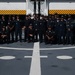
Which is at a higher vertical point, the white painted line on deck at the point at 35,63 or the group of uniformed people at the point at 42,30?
the group of uniformed people at the point at 42,30

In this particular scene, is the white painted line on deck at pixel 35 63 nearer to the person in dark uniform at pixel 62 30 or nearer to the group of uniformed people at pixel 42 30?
the group of uniformed people at pixel 42 30

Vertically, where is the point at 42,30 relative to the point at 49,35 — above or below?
above

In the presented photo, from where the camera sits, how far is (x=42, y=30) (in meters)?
16.5

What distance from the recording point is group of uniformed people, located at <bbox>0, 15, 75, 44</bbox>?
1605 centimetres

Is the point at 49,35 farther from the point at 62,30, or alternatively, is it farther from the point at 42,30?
the point at 62,30

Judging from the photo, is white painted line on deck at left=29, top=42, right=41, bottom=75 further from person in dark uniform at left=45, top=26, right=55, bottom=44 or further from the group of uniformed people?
the group of uniformed people

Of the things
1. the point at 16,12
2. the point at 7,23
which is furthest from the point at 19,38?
the point at 16,12

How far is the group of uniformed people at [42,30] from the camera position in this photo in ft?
52.6

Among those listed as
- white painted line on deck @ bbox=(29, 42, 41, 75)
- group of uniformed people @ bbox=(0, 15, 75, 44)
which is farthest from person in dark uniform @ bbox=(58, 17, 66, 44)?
white painted line on deck @ bbox=(29, 42, 41, 75)

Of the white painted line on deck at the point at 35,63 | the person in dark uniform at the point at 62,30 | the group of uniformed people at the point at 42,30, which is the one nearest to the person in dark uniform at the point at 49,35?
the group of uniformed people at the point at 42,30

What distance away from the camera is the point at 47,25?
16.3 metres

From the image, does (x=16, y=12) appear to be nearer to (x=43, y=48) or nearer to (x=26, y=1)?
(x=26, y=1)

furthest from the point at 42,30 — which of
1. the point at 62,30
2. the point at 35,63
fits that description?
the point at 35,63

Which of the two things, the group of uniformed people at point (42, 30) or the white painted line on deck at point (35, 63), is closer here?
the white painted line on deck at point (35, 63)
